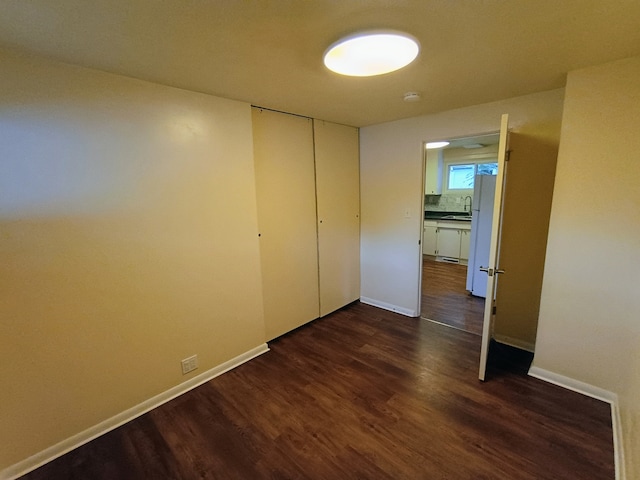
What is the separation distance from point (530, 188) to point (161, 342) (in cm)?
330

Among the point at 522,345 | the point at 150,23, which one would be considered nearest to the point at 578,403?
the point at 522,345

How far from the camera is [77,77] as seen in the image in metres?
1.62

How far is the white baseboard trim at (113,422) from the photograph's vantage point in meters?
1.60

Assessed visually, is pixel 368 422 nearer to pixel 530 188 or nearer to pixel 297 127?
pixel 530 188

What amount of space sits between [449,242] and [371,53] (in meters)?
5.15

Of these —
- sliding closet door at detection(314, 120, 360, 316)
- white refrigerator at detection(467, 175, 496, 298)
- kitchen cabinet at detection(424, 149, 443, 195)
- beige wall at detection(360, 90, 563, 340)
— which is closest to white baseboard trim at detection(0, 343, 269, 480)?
sliding closet door at detection(314, 120, 360, 316)

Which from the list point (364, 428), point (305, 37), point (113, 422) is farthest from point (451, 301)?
point (113, 422)

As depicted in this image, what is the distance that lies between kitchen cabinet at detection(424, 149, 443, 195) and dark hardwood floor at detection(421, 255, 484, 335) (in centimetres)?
189

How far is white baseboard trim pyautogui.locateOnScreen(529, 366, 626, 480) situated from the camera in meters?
1.57

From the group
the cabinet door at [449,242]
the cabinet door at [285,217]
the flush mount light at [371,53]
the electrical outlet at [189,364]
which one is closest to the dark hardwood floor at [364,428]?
the electrical outlet at [189,364]

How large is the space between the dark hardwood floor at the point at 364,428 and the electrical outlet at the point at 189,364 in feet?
0.59

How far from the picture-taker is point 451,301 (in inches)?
154

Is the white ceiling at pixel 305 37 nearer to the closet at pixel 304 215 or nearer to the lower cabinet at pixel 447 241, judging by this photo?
the closet at pixel 304 215

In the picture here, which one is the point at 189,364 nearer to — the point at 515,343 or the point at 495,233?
the point at 495,233
